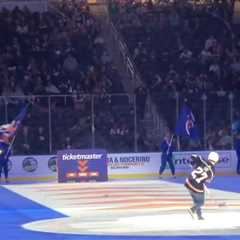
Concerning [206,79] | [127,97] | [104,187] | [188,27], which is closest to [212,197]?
[104,187]

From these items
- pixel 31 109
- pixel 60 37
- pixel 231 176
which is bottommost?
pixel 231 176

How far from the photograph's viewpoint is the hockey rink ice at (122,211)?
56.3 ft

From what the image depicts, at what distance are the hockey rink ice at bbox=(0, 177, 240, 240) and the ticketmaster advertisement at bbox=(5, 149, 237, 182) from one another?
1280 millimetres

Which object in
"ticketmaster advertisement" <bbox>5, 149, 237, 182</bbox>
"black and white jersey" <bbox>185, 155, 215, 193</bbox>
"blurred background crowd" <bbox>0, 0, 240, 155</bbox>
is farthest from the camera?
"blurred background crowd" <bbox>0, 0, 240, 155</bbox>

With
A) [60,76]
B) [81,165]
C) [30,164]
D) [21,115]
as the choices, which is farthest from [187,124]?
[60,76]

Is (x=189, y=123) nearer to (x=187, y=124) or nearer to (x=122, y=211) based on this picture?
(x=187, y=124)

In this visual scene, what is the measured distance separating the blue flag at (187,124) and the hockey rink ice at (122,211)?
3948 millimetres

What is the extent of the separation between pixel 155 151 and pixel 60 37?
815 cm

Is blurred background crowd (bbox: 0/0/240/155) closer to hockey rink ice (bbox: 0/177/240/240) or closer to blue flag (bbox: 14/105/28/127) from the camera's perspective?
blue flag (bbox: 14/105/28/127)

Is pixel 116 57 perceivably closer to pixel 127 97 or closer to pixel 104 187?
pixel 127 97

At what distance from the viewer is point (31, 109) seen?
35875 mm

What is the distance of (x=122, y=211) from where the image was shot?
71.2 ft

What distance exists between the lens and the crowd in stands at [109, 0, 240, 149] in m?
41.8

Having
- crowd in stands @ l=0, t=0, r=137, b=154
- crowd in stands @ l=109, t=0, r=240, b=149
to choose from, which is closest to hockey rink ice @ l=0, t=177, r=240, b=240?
crowd in stands @ l=0, t=0, r=137, b=154
